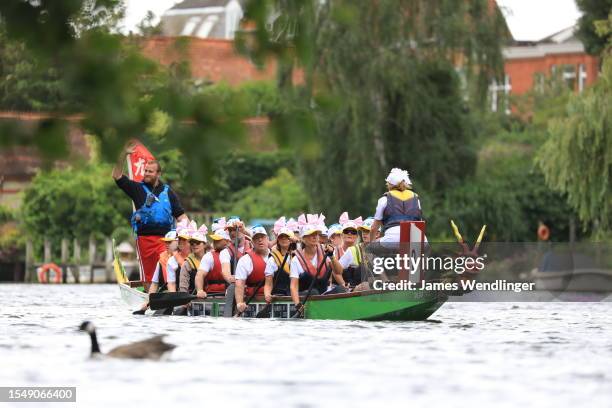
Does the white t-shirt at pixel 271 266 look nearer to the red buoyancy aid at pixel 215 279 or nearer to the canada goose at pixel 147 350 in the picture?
the red buoyancy aid at pixel 215 279

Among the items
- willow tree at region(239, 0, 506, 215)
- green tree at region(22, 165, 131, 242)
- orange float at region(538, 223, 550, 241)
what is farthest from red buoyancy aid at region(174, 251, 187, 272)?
orange float at region(538, 223, 550, 241)

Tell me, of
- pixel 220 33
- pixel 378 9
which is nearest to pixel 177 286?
pixel 378 9

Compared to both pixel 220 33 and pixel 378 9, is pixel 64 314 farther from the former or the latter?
pixel 220 33

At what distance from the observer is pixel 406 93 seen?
132ft

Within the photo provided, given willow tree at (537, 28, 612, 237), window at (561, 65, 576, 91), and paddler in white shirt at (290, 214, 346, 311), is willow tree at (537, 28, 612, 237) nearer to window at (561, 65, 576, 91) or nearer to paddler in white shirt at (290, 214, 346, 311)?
paddler in white shirt at (290, 214, 346, 311)

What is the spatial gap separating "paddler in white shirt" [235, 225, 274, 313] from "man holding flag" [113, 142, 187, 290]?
1424 mm

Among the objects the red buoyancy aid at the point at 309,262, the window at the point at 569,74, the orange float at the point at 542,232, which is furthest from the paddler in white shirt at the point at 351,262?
the window at the point at 569,74

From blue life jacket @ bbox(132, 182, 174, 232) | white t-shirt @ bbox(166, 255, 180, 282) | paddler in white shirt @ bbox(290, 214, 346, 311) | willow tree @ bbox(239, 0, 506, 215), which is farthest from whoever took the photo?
willow tree @ bbox(239, 0, 506, 215)

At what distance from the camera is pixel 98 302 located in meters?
26.0

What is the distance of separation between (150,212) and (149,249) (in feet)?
2.68

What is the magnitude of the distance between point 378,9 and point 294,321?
2264cm

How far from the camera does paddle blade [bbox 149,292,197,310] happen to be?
18.8 meters

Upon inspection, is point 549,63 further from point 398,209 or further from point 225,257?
point 398,209

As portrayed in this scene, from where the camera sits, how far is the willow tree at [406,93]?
39438mm
